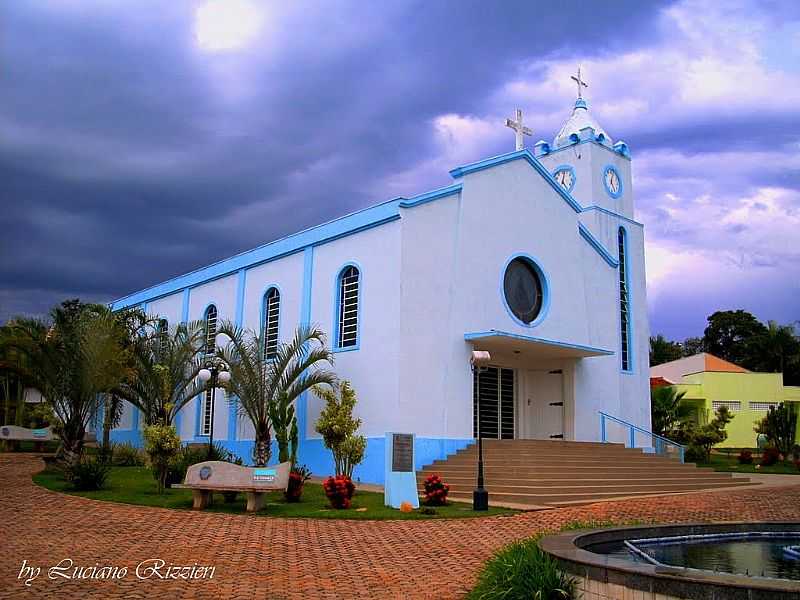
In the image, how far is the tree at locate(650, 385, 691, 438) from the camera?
34.1 metres

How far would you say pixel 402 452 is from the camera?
47.6 ft

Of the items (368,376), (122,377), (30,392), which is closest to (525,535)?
(368,376)

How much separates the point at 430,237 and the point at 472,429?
17.1ft

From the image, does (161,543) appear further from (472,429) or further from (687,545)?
(472,429)

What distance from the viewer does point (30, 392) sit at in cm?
4622

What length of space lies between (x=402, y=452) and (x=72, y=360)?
29.6 feet

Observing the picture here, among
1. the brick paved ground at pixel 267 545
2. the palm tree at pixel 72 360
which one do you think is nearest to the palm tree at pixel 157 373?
the palm tree at pixel 72 360

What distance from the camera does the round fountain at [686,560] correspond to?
17.0 feet

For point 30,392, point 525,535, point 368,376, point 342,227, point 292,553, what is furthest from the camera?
point 30,392

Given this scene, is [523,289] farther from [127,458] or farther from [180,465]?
[127,458]

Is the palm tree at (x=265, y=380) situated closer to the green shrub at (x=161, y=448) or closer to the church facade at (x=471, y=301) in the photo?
the church facade at (x=471, y=301)

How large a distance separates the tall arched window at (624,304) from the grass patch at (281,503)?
1347 cm

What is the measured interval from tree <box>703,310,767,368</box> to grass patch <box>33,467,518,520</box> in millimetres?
53109

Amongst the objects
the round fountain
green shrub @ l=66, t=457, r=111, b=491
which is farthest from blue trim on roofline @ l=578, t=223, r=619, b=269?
the round fountain
